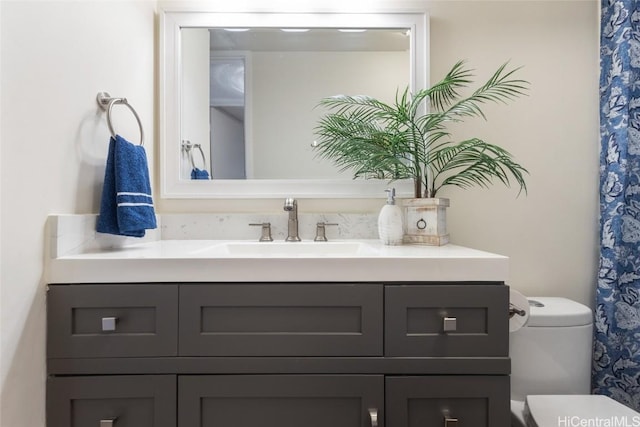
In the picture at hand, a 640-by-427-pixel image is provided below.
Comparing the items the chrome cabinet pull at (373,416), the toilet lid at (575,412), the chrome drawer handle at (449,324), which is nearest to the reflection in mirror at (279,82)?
the chrome drawer handle at (449,324)

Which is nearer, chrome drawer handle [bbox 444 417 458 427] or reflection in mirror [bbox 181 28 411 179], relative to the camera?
chrome drawer handle [bbox 444 417 458 427]

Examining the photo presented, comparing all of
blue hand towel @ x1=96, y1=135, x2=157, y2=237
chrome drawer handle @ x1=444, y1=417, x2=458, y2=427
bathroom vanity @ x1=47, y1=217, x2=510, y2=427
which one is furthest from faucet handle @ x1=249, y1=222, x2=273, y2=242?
chrome drawer handle @ x1=444, y1=417, x2=458, y2=427

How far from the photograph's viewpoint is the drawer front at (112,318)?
2.85 ft

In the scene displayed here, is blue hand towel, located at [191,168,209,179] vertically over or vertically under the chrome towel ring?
under

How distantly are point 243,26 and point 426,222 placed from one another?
1.06 m

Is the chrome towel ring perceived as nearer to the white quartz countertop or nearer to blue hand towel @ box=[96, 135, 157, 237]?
blue hand towel @ box=[96, 135, 157, 237]

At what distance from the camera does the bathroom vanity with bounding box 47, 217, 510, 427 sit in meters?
0.87

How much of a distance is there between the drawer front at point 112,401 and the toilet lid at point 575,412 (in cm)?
103

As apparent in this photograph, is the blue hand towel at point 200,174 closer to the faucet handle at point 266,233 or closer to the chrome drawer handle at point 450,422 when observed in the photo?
the faucet handle at point 266,233

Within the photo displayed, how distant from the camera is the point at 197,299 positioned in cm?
88

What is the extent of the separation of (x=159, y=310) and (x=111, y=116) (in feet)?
2.24

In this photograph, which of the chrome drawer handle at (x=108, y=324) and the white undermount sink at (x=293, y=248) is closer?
the chrome drawer handle at (x=108, y=324)

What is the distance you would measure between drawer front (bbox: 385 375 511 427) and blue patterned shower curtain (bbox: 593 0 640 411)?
77cm

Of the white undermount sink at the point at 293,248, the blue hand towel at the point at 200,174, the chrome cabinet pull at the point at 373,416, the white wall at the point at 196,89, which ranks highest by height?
the white wall at the point at 196,89
